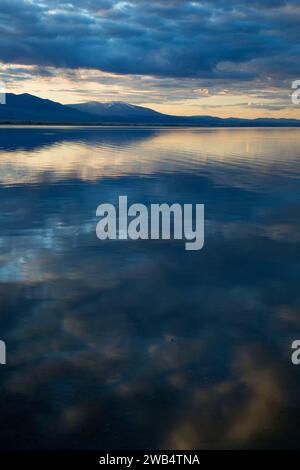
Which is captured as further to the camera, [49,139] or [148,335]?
[49,139]

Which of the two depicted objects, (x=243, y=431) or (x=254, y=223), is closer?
(x=243, y=431)

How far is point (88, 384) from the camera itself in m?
6.74

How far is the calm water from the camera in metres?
5.87

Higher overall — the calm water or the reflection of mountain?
the reflection of mountain

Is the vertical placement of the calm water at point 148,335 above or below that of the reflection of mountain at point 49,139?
below

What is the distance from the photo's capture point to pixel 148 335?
827 centimetres

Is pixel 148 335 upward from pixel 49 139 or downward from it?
downward

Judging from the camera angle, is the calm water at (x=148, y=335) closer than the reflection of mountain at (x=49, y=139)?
Yes

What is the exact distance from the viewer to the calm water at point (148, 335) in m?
5.87

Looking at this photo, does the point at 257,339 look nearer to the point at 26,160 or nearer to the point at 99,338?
the point at 99,338

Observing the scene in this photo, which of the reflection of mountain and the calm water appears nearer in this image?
the calm water
